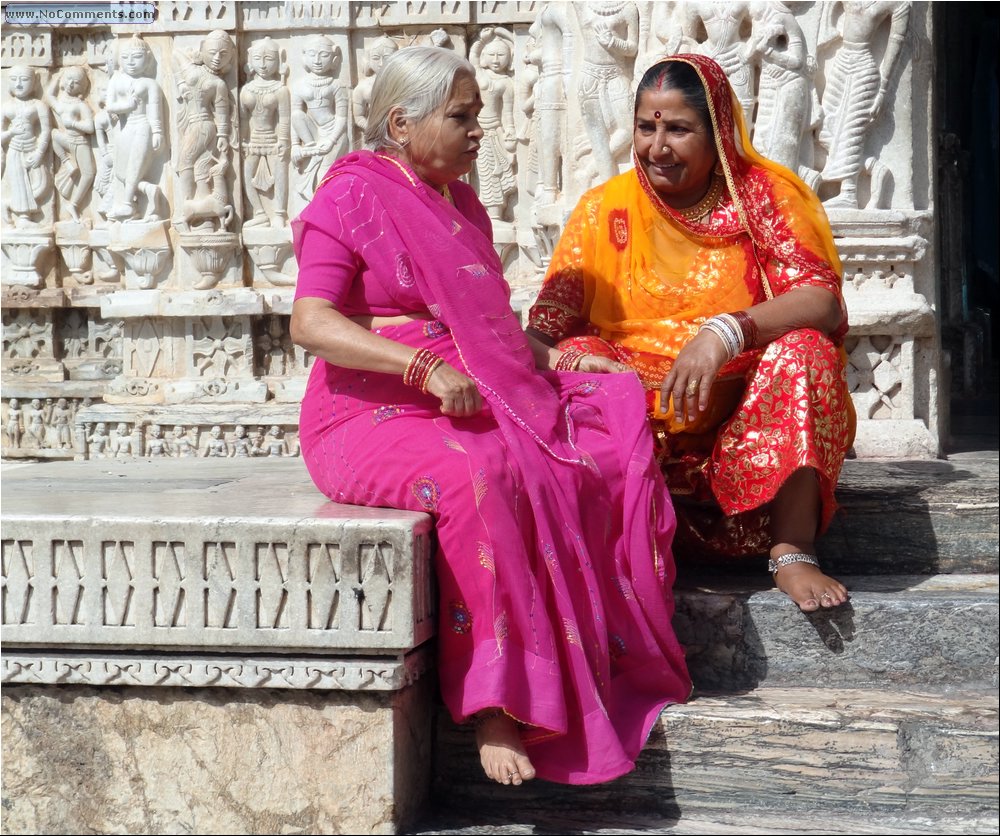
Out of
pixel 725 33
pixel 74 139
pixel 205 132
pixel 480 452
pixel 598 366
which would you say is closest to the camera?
pixel 480 452

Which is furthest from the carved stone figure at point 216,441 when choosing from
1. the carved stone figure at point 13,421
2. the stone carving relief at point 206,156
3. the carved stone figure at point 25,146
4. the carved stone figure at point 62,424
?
the carved stone figure at point 25,146

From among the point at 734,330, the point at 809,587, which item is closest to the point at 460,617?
the point at 809,587

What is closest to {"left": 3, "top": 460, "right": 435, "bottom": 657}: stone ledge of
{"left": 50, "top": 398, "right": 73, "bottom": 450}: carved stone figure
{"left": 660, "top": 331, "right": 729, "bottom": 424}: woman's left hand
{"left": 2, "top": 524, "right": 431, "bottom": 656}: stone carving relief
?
{"left": 2, "top": 524, "right": 431, "bottom": 656}: stone carving relief

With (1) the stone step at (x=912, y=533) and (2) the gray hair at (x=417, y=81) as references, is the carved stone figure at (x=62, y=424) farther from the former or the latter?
(1) the stone step at (x=912, y=533)

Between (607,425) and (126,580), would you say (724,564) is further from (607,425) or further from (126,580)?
(126,580)

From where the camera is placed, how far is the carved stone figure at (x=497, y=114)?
5023 millimetres

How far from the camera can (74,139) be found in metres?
5.48

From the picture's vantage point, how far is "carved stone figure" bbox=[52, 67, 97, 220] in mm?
5473

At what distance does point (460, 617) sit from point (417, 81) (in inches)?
48.9

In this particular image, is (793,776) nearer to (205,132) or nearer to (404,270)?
(404,270)

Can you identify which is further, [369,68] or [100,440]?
[100,440]

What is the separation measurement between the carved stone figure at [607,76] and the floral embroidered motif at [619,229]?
36.4 inches

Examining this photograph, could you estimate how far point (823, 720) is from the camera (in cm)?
269

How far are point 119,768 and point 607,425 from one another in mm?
1348
